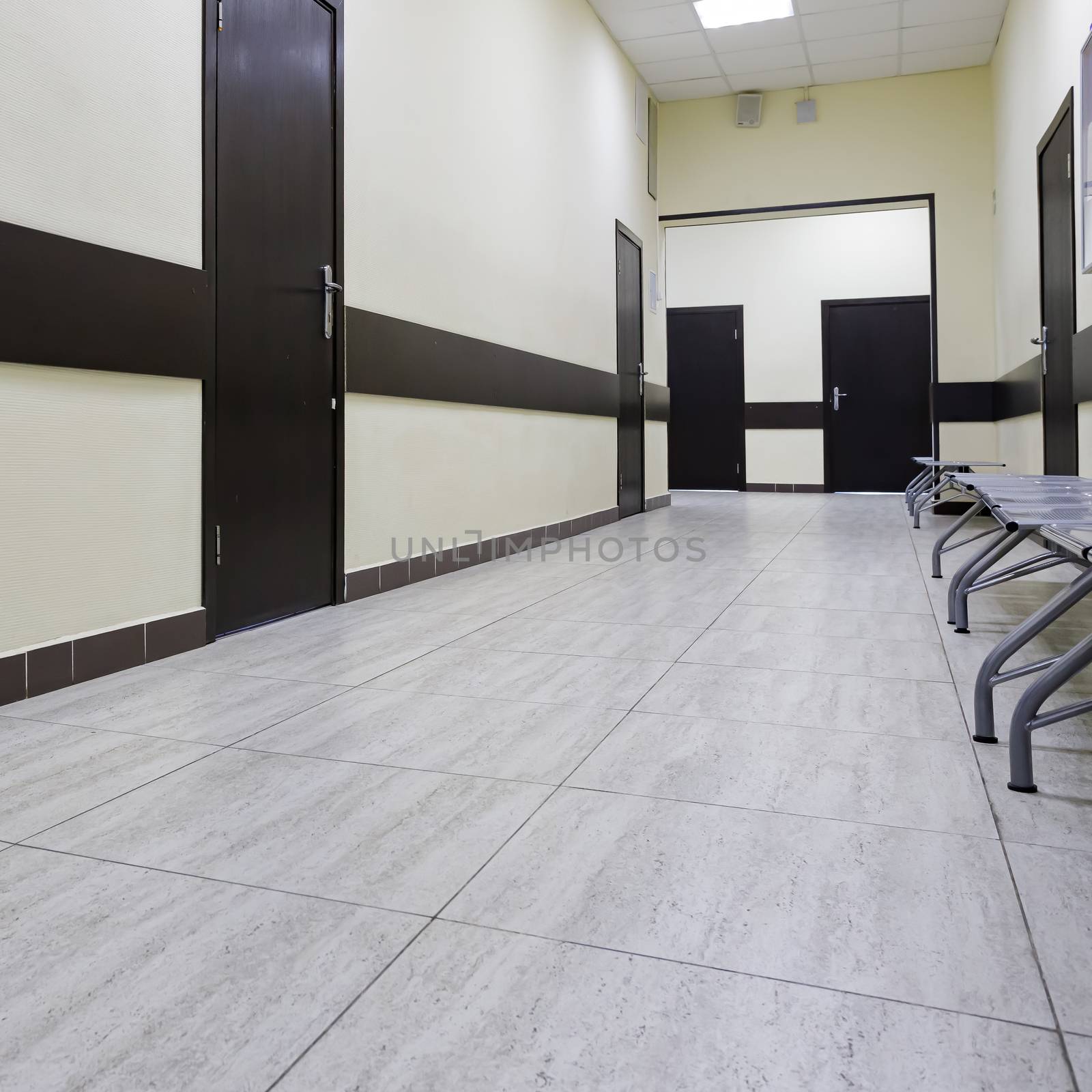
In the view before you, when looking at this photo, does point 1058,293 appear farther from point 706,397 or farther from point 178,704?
point 706,397

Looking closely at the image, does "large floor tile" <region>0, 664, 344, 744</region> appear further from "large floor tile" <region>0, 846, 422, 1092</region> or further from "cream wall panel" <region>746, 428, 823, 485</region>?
"cream wall panel" <region>746, 428, 823, 485</region>

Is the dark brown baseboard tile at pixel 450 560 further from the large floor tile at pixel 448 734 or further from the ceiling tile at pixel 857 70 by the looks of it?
the ceiling tile at pixel 857 70

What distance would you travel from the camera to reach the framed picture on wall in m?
3.66

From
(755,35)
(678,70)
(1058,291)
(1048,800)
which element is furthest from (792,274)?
(1048,800)

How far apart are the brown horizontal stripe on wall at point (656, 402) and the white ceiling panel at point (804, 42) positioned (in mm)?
2463

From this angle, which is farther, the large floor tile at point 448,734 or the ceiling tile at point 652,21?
the ceiling tile at point 652,21

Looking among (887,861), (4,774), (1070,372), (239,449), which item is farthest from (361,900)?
(1070,372)

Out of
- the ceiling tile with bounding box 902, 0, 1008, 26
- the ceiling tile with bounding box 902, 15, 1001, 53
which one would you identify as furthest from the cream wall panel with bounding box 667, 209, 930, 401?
the ceiling tile with bounding box 902, 0, 1008, 26

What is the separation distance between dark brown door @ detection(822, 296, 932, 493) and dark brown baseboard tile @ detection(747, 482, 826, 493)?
0.93 feet

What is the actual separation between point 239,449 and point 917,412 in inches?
349

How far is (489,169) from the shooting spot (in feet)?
15.7

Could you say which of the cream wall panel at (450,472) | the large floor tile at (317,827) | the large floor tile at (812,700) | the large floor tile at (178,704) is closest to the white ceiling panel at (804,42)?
the cream wall panel at (450,472)

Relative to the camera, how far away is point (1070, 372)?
5.03 meters

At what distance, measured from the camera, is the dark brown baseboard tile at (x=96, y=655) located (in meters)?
2.26
